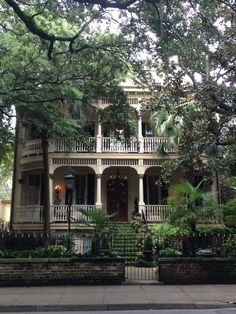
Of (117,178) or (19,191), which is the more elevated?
(117,178)

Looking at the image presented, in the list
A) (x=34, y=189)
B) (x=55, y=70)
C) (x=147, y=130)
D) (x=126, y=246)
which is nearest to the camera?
(x=55, y=70)

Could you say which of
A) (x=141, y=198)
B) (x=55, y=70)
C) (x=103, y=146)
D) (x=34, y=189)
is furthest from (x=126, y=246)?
(x=34, y=189)


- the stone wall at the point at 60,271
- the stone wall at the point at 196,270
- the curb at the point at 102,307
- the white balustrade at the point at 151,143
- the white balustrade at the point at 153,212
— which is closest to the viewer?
the curb at the point at 102,307

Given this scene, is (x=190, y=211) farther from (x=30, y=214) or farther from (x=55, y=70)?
(x=30, y=214)

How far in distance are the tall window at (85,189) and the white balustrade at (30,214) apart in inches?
109

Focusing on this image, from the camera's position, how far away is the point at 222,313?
9859mm

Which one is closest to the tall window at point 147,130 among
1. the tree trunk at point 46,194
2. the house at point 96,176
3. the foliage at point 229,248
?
the house at point 96,176

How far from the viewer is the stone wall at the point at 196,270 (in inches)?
557

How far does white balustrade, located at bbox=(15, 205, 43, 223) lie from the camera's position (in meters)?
24.5

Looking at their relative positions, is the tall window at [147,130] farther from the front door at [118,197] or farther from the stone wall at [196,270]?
the stone wall at [196,270]

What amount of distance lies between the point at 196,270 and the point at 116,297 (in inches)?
144

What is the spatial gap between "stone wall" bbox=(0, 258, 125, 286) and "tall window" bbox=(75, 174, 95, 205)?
12.5m

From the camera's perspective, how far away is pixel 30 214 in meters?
24.7

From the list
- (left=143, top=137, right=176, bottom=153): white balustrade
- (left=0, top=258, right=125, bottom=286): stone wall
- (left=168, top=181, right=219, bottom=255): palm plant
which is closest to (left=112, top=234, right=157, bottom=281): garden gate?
(left=0, top=258, right=125, bottom=286): stone wall
